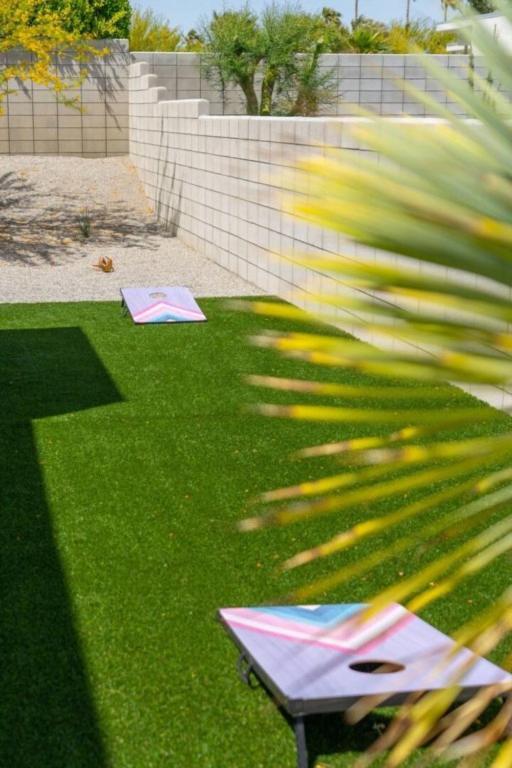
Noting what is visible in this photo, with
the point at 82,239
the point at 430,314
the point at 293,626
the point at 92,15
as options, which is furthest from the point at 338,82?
the point at 430,314

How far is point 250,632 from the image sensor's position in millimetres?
3881

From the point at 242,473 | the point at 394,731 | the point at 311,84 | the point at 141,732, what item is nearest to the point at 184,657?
the point at 141,732

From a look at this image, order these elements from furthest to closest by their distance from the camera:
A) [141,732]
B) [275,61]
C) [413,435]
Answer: [275,61] → [141,732] → [413,435]

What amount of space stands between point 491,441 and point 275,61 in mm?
20114

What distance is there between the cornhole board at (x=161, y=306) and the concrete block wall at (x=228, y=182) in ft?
3.01

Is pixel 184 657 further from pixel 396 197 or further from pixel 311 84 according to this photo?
pixel 311 84

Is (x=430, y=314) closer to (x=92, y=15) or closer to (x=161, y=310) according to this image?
(x=161, y=310)

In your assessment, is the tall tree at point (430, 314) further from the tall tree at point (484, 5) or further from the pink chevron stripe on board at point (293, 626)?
the pink chevron stripe on board at point (293, 626)

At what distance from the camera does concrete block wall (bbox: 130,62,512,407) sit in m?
10.4

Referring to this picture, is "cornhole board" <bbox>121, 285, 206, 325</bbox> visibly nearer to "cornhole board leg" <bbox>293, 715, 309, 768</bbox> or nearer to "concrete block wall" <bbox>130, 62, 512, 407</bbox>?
"concrete block wall" <bbox>130, 62, 512, 407</bbox>

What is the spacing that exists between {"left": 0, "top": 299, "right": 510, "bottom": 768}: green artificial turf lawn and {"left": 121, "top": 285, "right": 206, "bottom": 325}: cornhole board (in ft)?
4.67

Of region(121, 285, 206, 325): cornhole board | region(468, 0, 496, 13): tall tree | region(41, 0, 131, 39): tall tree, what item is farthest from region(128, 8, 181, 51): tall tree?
region(468, 0, 496, 13): tall tree

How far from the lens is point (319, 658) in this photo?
3773 millimetres

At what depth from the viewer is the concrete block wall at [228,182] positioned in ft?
34.2
